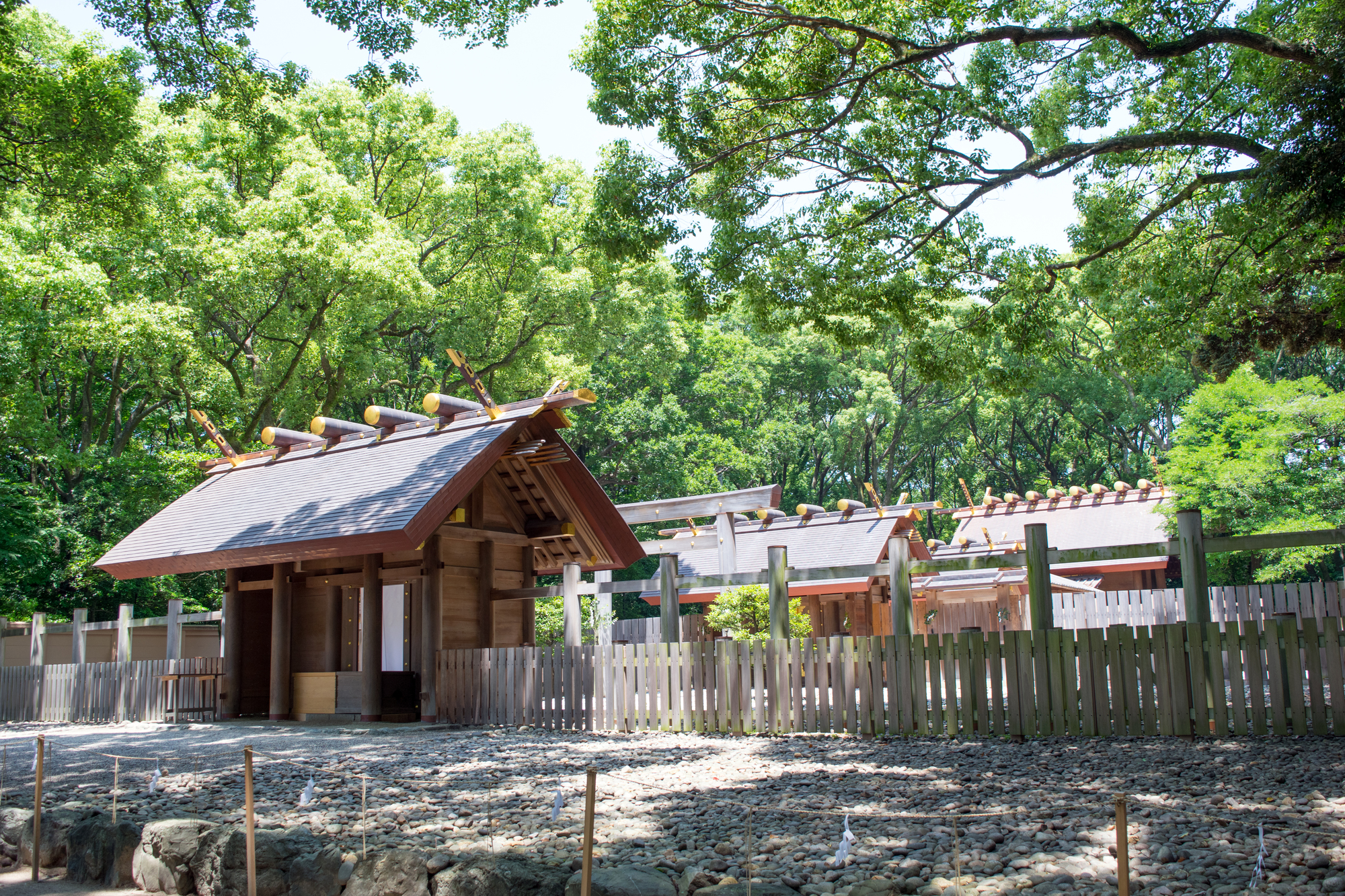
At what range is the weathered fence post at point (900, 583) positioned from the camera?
34.9 feet

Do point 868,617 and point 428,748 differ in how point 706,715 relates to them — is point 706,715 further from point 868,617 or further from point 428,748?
point 868,617

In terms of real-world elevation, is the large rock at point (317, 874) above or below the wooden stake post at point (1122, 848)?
below

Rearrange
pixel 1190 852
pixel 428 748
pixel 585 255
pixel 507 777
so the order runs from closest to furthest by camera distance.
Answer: pixel 1190 852 < pixel 507 777 < pixel 428 748 < pixel 585 255

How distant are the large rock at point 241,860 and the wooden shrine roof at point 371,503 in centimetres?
627

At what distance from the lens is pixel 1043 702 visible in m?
9.42

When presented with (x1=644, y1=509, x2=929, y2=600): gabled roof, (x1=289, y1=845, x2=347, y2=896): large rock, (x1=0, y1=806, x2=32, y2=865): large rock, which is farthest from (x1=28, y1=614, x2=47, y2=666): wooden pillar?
(x1=289, y1=845, x2=347, y2=896): large rock

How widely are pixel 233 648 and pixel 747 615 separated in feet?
29.8

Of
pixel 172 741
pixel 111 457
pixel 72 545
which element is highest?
pixel 111 457

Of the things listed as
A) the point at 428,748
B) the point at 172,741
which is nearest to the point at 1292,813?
the point at 428,748

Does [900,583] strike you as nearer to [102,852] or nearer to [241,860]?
[241,860]

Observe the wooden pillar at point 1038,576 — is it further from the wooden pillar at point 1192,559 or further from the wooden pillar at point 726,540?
the wooden pillar at point 726,540

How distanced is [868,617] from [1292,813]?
19.8 m

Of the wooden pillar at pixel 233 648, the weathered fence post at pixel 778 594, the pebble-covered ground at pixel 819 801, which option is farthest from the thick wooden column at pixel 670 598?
the wooden pillar at pixel 233 648

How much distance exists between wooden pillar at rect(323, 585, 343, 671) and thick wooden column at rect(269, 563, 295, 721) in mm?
623
